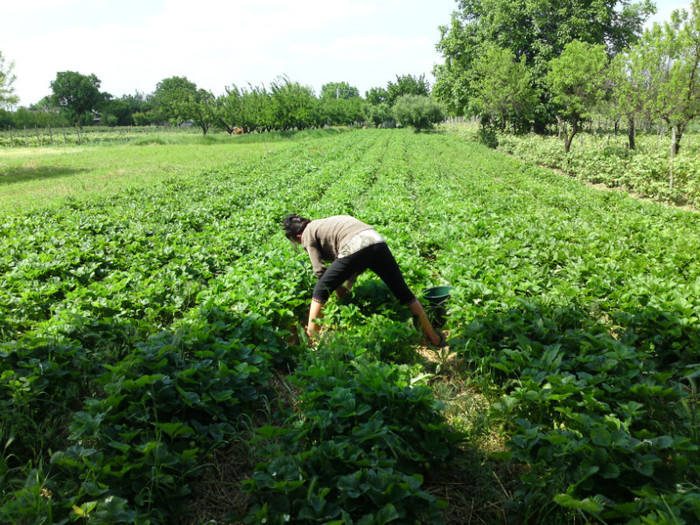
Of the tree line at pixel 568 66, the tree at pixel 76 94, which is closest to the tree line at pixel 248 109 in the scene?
the tree at pixel 76 94

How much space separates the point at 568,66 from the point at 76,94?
103833mm

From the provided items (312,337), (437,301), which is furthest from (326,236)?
(437,301)

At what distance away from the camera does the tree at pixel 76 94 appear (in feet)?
286

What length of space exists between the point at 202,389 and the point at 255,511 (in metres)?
1.12

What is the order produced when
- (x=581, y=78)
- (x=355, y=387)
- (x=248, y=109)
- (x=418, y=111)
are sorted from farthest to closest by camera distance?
1. (x=418, y=111)
2. (x=248, y=109)
3. (x=581, y=78)
4. (x=355, y=387)

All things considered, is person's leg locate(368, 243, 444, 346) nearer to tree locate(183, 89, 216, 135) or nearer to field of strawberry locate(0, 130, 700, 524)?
field of strawberry locate(0, 130, 700, 524)

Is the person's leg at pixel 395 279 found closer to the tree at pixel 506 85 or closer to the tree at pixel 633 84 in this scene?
the tree at pixel 633 84

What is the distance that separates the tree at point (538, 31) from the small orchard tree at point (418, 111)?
15.1 metres

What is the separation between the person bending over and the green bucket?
380 mm

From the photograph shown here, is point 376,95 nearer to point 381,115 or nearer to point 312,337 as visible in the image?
point 381,115

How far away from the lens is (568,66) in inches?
780

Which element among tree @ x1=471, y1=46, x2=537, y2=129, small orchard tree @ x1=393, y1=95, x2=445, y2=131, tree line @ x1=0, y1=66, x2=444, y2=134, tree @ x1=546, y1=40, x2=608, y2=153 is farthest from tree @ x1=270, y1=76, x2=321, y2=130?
tree @ x1=546, y1=40, x2=608, y2=153

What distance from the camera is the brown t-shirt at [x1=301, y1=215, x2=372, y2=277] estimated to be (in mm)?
4211

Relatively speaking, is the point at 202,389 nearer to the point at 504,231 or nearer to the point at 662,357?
the point at 662,357
